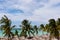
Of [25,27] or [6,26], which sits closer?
[6,26]

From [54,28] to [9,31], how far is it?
16.8 m

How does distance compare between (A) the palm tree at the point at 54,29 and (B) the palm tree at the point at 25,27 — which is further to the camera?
(B) the palm tree at the point at 25,27

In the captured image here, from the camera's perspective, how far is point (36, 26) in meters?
130

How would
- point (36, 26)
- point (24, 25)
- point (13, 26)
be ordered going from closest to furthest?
point (13, 26) → point (24, 25) → point (36, 26)

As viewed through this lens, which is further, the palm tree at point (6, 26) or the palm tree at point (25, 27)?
the palm tree at point (25, 27)

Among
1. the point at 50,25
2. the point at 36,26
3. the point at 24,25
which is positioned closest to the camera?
the point at 50,25

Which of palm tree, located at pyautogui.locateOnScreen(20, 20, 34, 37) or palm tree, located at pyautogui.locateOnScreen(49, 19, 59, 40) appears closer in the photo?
palm tree, located at pyautogui.locateOnScreen(49, 19, 59, 40)

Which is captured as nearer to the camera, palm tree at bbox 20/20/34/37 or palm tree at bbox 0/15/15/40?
palm tree at bbox 0/15/15/40

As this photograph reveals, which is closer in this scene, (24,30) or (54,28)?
(54,28)

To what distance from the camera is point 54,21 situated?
240 ft

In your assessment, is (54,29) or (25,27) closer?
(54,29)

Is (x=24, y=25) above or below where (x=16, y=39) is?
above

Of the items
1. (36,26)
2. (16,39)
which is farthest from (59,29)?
(36,26)

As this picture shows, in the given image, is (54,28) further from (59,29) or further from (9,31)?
(9,31)
